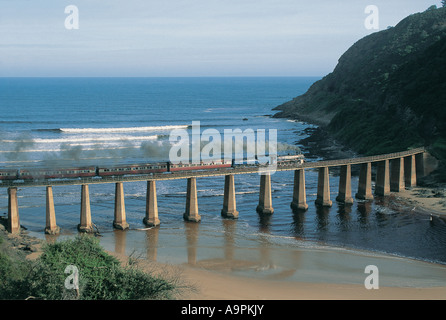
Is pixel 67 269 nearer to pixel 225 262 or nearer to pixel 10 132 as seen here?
pixel 225 262

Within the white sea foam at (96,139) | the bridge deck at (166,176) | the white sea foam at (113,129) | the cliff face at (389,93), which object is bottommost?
the bridge deck at (166,176)

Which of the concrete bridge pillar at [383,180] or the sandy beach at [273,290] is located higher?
the concrete bridge pillar at [383,180]

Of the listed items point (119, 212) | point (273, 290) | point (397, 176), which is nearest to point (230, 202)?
point (119, 212)

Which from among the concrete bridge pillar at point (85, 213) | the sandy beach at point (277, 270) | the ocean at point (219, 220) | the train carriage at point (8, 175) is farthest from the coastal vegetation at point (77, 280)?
the train carriage at point (8, 175)

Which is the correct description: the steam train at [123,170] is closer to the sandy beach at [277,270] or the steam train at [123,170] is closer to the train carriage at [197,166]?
the train carriage at [197,166]

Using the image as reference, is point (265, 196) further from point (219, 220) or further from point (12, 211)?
point (12, 211)
